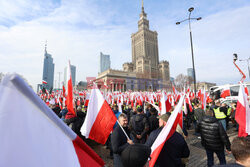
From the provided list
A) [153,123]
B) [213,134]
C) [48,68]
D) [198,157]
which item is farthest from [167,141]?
[48,68]

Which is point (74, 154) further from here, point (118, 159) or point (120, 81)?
point (120, 81)

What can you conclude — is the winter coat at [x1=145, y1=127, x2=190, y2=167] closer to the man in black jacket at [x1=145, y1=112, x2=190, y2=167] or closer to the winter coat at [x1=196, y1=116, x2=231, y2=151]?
the man in black jacket at [x1=145, y1=112, x2=190, y2=167]

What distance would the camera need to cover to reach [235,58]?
6.77 meters

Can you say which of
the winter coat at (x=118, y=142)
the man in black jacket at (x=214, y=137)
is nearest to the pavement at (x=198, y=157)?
the man in black jacket at (x=214, y=137)

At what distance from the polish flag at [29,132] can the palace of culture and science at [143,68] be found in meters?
70.8

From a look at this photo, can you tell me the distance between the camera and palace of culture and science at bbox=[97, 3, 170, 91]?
7706 cm

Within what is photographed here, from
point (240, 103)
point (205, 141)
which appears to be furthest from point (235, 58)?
point (205, 141)

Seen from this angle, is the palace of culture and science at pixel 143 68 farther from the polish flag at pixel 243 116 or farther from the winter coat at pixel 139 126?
the polish flag at pixel 243 116

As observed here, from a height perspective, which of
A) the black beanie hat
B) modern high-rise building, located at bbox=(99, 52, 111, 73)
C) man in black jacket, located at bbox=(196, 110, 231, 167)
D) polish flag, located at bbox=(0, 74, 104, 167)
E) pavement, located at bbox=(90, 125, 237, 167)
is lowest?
pavement, located at bbox=(90, 125, 237, 167)

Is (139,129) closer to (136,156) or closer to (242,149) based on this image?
(136,156)

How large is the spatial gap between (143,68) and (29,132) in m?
86.2

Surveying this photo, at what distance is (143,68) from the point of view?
3369 inches

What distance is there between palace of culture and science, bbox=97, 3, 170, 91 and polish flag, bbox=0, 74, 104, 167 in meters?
70.8

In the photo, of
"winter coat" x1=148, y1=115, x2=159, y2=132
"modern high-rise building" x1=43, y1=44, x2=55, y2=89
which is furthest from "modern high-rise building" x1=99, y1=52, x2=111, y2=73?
"winter coat" x1=148, y1=115, x2=159, y2=132
